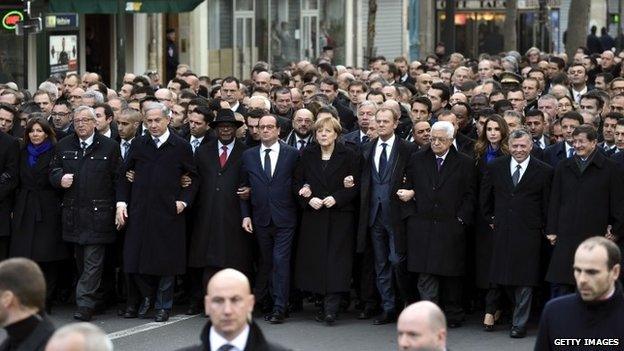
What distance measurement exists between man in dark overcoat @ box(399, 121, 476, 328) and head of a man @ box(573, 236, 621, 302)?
6.25m

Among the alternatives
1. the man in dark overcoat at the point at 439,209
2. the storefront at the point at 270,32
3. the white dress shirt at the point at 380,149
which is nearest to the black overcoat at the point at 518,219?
the man in dark overcoat at the point at 439,209

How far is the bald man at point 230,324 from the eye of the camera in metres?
7.52

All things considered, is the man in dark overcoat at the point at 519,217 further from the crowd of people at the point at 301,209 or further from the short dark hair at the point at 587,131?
the short dark hair at the point at 587,131

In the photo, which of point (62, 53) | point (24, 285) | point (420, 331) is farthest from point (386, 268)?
point (62, 53)

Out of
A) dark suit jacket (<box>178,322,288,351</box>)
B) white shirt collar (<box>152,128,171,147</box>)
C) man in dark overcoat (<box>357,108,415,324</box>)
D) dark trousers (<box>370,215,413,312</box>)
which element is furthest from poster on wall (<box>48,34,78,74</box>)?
dark suit jacket (<box>178,322,288,351</box>)

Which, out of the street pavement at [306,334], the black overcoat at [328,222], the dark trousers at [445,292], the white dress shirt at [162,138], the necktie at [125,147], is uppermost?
the white dress shirt at [162,138]

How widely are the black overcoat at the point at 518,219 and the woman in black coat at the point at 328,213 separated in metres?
1.41

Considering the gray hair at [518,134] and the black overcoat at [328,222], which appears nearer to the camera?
the gray hair at [518,134]

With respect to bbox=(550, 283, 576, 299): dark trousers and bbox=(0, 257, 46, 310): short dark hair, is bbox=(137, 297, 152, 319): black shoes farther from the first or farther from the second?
bbox=(0, 257, 46, 310): short dark hair

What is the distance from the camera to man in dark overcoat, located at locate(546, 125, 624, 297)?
14.2 metres

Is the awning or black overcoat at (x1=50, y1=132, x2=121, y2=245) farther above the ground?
the awning

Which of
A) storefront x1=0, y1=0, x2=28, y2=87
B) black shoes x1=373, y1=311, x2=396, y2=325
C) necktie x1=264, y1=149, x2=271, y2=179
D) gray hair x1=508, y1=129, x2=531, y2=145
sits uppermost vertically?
storefront x1=0, y1=0, x2=28, y2=87

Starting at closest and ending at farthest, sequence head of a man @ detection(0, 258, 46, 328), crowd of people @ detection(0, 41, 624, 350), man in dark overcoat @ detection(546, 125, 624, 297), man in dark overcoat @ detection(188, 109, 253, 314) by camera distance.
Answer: head of a man @ detection(0, 258, 46, 328)
man in dark overcoat @ detection(546, 125, 624, 297)
crowd of people @ detection(0, 41, 624, 350)
man in dark overcoat @ detection(188, 109, 253, 314)

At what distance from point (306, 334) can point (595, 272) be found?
6508 millimetres
